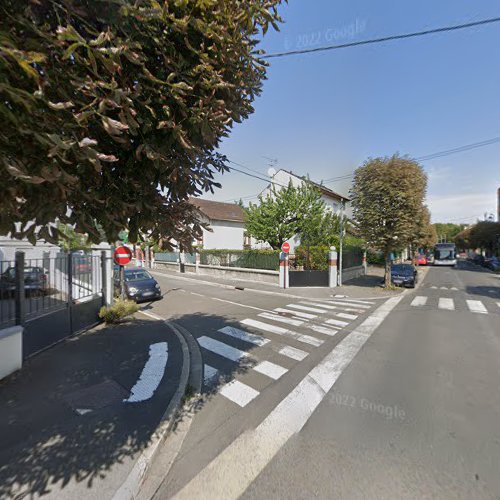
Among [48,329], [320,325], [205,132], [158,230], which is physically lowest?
[320,325]

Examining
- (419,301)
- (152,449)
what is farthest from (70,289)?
(419,301)

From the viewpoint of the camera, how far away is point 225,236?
32906 millimetres

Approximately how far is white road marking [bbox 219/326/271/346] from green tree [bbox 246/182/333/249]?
11238 mm

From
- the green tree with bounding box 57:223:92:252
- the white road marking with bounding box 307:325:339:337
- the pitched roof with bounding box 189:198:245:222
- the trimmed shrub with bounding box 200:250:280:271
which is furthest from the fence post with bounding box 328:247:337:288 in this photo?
the pitched roof with bounding box 189:198:245:222

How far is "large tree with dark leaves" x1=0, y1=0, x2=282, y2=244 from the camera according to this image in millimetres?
1533

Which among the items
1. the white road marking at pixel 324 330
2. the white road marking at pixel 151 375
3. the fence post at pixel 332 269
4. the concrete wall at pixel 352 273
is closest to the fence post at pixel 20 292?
the white road marking at pixel 151 375

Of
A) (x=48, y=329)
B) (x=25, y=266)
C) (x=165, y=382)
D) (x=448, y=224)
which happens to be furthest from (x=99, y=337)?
(x=448, y=224)

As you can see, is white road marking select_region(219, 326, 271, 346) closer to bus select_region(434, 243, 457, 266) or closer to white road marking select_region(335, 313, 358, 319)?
white road marking select_region(335, 313, 358, 319)

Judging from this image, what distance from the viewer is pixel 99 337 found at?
21.5ft

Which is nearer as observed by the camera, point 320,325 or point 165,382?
point 165,382

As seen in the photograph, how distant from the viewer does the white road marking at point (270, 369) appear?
4684mm

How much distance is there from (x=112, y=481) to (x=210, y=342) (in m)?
3.93

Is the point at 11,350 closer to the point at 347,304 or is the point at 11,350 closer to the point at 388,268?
the point at 347,304

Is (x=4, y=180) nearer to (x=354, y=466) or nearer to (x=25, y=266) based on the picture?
(x=354, y=466)
